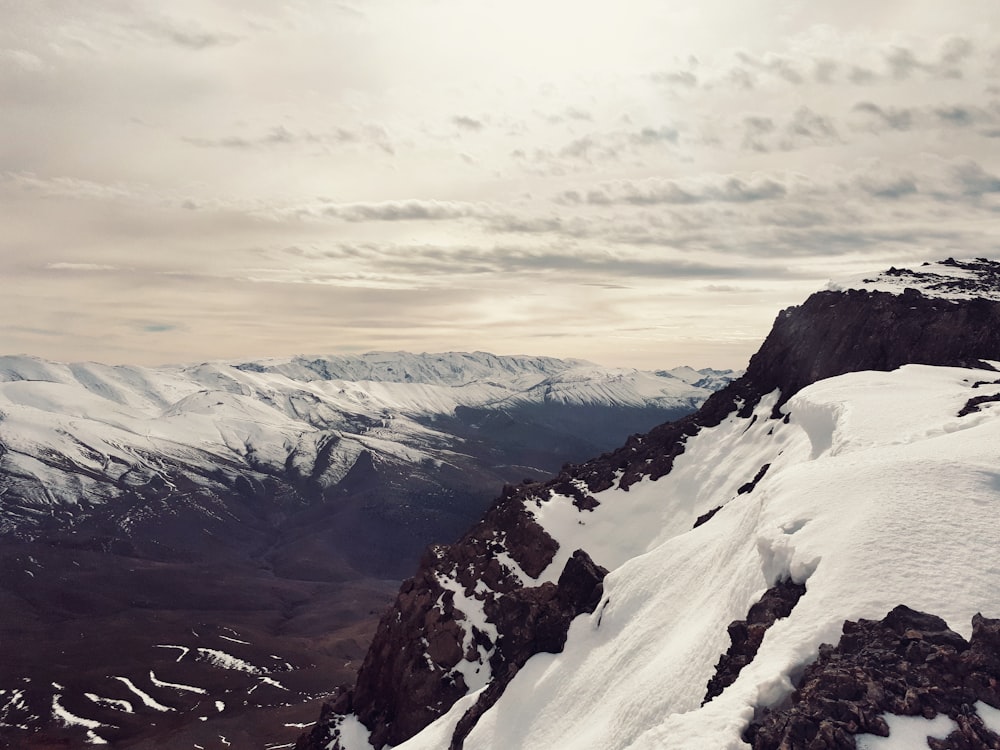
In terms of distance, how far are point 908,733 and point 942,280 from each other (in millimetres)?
93338

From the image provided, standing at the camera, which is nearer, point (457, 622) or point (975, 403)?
point (975, 403)

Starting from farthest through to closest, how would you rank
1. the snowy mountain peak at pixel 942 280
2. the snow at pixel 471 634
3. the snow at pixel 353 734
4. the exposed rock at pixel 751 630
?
the snowy mountain peak at pixel 942 280, the snow at pixel 353 734, the snow at pixel 471 634, the exposed rock at pixel 751 630

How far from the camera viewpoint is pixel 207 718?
5655 inches

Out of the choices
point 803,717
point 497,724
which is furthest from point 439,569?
point 803,717

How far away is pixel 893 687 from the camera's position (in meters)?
19.3

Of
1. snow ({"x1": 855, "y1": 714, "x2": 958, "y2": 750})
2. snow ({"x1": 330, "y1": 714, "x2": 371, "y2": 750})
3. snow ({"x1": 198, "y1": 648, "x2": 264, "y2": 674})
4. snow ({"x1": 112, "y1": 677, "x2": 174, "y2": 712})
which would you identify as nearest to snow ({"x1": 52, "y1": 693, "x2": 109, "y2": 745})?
snow ({"x1": 112, "y1": 677, "x2": 174, "y2": 712})

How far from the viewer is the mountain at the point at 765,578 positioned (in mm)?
19953

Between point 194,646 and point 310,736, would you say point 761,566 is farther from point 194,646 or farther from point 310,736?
point 194,646

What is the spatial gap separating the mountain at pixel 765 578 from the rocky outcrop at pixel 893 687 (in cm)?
6

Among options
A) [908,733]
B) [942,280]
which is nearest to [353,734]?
[908,733]

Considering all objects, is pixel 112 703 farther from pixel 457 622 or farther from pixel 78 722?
pixel 457 622

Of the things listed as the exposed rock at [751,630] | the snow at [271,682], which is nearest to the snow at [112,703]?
the snow at [271,682]

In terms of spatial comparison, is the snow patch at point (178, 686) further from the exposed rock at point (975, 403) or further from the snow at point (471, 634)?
the exposed rock at point (975, 403)

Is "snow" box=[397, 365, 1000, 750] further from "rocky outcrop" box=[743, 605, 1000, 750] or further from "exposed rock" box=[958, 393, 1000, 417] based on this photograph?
"exposed rock" box=[958, 393, 1000, 417]
